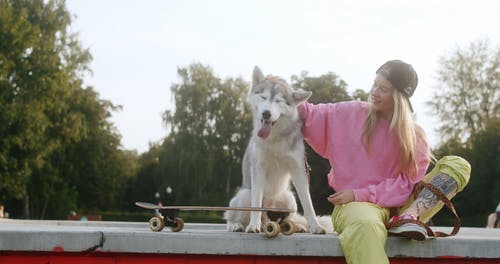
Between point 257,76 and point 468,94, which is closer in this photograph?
point 257,76

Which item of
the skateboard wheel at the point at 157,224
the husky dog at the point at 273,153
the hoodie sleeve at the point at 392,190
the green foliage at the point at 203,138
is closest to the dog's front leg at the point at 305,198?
the husky dog at the point at 273,153

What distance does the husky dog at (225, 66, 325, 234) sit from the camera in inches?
193

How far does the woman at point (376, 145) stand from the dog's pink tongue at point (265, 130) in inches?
15.0

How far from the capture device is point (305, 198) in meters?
4.93

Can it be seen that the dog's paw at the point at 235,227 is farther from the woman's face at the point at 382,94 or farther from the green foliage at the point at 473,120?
the green foliage at the point at 473,120

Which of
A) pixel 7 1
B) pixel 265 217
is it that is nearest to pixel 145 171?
pixel 7 1

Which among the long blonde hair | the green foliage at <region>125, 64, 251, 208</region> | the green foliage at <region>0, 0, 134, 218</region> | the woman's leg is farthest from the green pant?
the green foliage at <region>125, 64, 251, 208</region>

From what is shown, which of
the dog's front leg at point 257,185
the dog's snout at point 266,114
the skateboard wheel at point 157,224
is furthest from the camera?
the dog's front leg at point 257,185

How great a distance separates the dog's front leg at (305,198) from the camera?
4.89 meters

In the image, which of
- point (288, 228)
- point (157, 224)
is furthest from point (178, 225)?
point (288, 228)

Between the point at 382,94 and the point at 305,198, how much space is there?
37.0 inches

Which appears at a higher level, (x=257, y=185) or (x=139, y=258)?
(x=257, y=185)

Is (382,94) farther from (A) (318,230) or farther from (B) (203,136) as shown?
(B) (203,136)

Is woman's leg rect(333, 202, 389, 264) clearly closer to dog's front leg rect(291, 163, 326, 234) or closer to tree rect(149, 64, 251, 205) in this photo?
dog's front leg rect(291, 163, 326, 234)
